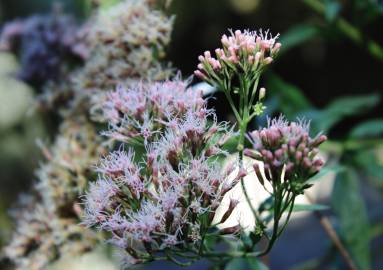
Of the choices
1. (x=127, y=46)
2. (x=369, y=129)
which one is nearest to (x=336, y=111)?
(x=369, y=129)

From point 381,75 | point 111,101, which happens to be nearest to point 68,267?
point 111,101

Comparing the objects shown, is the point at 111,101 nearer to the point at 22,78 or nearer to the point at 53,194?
the point at 53,194

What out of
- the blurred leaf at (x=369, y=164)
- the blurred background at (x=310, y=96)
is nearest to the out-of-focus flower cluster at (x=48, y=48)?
the blurred background at (x=310, y=96)

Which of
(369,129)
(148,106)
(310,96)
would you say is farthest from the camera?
(310,96)

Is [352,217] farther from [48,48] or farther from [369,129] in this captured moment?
[48,48]

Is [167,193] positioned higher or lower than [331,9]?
lower

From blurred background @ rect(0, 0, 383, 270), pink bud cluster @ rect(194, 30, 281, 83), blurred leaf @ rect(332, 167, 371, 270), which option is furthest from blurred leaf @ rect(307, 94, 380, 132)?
pink bud cluster @ rect(194, 30, 281, 83)

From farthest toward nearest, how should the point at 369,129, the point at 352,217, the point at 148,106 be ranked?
the point at 369,129 → the point at 352,217 → the point at 148,106
